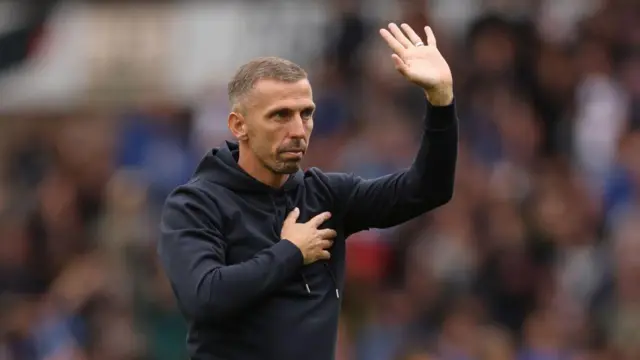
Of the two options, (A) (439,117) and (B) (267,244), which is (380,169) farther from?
(B) (267,244)

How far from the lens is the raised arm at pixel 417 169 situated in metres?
5.66

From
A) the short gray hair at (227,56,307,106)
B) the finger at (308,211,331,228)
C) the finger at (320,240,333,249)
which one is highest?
the short gray hair at (227,56,307,106)

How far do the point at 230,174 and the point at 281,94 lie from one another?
34cm

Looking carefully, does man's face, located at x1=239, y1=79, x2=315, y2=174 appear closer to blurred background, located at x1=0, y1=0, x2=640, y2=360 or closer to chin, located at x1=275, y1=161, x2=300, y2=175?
chin, located at x1=275, y1=161, x2=300, y2=175

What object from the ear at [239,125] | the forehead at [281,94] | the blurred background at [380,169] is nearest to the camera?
the forehead at [281,94]

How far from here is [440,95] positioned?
5648 mm

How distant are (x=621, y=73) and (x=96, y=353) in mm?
4137

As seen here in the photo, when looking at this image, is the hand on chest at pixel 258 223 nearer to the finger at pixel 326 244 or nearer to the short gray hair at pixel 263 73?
the finger at pixel 326 244

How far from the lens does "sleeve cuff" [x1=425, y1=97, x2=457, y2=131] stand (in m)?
5.68

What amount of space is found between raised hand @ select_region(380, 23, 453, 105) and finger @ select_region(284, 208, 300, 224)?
1.93 ft

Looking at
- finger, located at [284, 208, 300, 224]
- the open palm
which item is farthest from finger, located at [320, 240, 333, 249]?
the open palm

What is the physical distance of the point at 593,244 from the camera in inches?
422

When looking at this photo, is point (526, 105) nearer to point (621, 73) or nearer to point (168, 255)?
point (621, 73)

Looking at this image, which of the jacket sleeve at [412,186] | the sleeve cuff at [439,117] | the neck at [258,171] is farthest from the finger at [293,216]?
the sleeve cuff at [439,117]
